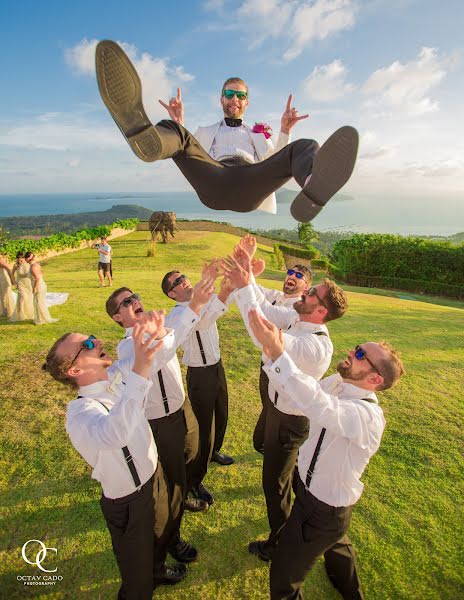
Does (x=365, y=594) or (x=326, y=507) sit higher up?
(x=326, y=507)

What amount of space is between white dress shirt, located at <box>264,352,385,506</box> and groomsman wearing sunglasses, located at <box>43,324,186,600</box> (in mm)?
966

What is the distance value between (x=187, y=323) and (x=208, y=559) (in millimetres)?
2572

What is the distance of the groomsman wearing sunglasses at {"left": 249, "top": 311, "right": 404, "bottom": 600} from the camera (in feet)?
8.18

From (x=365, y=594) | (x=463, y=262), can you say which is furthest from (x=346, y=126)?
(x=463, y=262)

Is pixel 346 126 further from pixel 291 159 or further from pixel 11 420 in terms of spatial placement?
pixel 11 420

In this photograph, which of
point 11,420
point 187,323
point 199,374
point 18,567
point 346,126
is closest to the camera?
point 346,126

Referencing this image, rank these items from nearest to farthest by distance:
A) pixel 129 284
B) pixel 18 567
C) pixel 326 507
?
pixel 326 507 < pixel 18 567 < pixel 129 284

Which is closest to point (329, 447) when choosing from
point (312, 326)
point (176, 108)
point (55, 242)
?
point (312, 326)

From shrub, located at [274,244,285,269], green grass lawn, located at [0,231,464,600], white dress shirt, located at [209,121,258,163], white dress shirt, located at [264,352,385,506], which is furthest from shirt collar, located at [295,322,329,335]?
shrub, located at [274,244,285,269]

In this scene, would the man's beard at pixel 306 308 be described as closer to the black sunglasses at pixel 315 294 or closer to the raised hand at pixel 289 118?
the black sunglasses at pixel 315 294

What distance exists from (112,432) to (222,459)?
3329 millimetres

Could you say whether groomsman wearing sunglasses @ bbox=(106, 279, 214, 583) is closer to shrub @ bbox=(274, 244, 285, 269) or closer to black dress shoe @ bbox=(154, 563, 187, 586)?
black dress shoe @ bbox=(154, 563, 187, 586)

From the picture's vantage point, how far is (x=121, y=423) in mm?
2316

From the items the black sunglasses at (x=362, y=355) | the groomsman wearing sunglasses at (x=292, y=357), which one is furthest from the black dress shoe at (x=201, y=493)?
the black sunglasses at (x=362, y=355)
